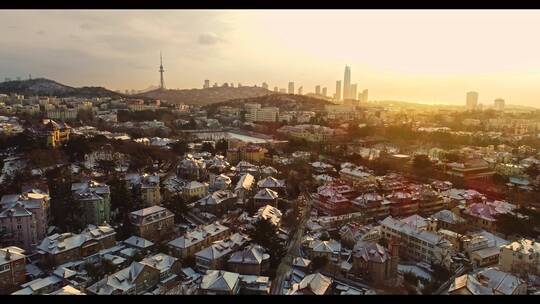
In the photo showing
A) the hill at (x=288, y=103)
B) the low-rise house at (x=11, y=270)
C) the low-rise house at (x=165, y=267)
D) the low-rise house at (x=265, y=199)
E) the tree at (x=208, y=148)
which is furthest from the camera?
the hill at (x=288, y=103)

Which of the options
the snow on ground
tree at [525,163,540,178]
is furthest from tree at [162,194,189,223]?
tree at [525,163,540,178]

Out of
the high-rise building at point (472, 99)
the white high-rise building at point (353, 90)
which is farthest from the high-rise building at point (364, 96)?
the high-rise building at point (472, 99)

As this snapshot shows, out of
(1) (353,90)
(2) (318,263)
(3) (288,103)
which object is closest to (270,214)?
(2) (318,263)

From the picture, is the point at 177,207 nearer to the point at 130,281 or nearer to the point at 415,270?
the point at 130,281

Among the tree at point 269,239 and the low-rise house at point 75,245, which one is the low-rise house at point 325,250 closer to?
the tree at point 269,239

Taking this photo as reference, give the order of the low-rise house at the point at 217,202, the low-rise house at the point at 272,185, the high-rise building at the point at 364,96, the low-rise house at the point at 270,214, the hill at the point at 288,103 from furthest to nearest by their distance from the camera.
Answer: the high-rise building at the point at 364,96 < the hill at the point at 288,103 < the low-rise house at the point at 272,185 < the low-rise house at the point at 217,202 < the low-rise house at the point at 270,214
